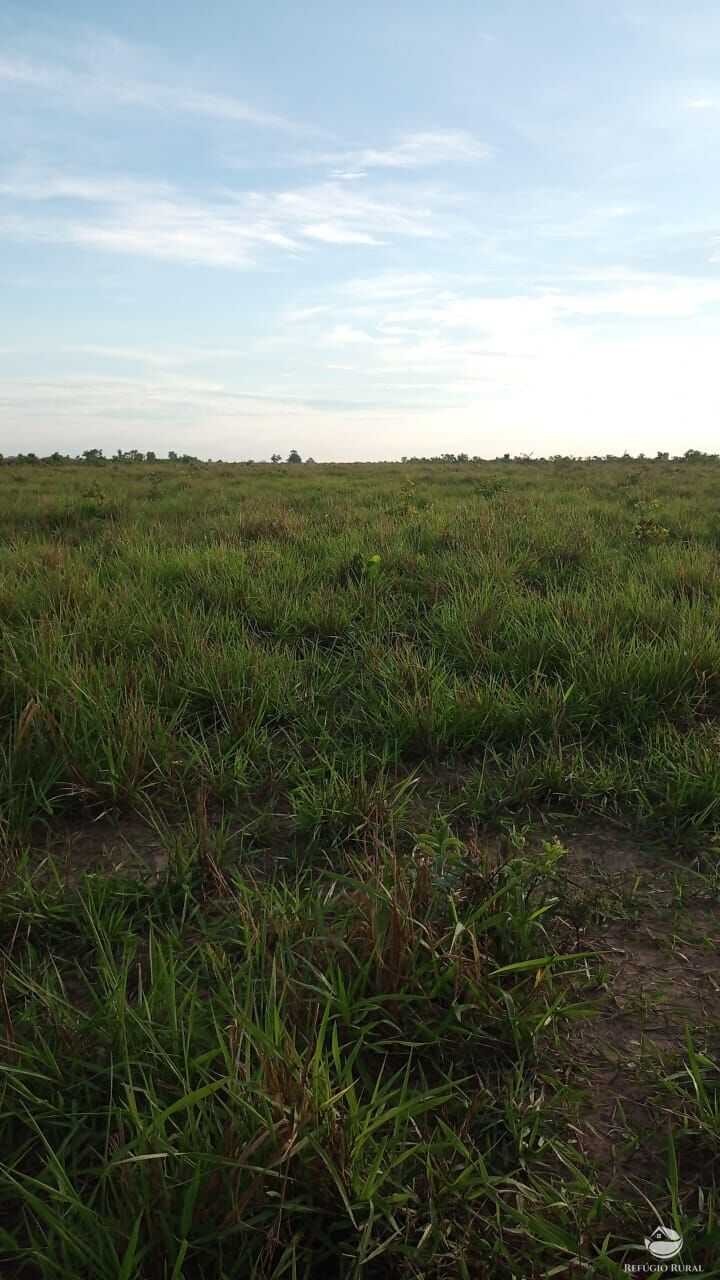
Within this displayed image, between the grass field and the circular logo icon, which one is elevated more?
the grass field

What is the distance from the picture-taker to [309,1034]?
1.27m

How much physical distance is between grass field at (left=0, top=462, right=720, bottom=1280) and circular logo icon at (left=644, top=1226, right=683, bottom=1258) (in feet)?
0.05

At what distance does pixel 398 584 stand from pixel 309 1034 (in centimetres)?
317

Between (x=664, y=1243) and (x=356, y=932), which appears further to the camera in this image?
(x=356, y=932)

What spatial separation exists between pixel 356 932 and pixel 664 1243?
710mm

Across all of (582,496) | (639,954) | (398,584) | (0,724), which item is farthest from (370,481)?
(639,954)

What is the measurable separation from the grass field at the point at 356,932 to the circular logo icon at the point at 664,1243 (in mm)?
16

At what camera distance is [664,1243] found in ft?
3.27

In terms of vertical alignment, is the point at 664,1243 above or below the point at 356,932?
below

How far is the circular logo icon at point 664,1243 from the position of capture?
0.99m

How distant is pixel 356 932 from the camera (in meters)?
1.45

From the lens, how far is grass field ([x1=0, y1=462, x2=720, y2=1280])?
102cm

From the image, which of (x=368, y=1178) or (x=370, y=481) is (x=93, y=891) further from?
(x=370, y=481)

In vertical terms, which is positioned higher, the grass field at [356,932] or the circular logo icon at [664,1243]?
the grass field at [356,932]
